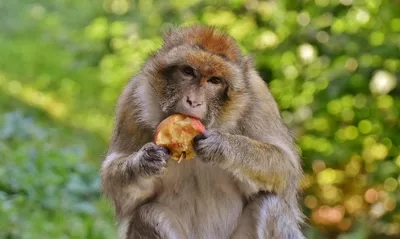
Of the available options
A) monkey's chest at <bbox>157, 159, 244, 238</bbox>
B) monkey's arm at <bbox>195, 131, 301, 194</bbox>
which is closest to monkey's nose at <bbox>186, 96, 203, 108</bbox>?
monkey's arm at <bbox>195, 131, 301, 194</bbox>

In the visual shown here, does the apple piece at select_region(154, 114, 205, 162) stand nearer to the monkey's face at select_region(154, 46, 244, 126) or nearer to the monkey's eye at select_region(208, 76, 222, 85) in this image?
the monkey's face at select_region(154, 46, 244, 126)

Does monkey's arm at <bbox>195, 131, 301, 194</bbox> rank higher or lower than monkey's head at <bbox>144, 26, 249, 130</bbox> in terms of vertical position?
lower

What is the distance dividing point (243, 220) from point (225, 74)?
3.43 feet

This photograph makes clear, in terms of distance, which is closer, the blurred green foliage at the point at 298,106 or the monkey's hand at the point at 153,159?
the monkey's hand at the point at 153,159

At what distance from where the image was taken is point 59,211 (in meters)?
7.01

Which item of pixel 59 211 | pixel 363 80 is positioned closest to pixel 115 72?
pixel 59 211

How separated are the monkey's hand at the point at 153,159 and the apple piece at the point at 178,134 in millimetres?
44

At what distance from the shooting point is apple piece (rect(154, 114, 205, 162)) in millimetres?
4816

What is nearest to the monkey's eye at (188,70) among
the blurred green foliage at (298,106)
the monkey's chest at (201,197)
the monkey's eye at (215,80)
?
the monkey's eye at (215,80)

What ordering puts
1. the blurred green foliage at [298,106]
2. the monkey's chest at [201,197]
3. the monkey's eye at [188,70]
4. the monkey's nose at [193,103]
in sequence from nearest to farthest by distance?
the monkey's nose at [193,103] < the monkey's eye at [188,70] < the monkey's chest at [201,197] < the blurred green foliage at [298,106]

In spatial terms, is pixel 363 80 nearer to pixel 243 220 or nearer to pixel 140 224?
pixel 243 220

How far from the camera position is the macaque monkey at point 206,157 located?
5016 mm

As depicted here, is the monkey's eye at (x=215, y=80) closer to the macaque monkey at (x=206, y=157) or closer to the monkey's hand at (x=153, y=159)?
the macaque monkey at (x=206, y=157)

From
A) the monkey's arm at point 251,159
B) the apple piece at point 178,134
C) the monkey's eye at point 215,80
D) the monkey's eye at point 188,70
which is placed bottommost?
the monkey's arm at point 251,159
